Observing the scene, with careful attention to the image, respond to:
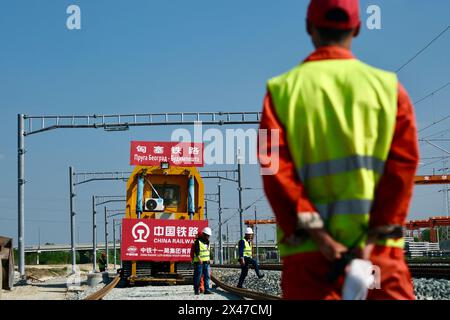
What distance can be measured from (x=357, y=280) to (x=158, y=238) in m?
19.4

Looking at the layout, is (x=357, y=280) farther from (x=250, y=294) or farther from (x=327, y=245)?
(x=250, y=294)

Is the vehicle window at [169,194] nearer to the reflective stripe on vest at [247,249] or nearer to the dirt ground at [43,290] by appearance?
the reflective stripe on vest at [247,249]

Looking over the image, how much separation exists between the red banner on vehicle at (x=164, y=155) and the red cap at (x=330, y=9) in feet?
62.6

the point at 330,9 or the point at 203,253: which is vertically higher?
the point at 330,9

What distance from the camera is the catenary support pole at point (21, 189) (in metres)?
29.6

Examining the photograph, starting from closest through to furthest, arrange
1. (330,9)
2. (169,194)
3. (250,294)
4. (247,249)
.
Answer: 1. (330,9)
2. (250,294)
3. (247,249)
4. (169,194)

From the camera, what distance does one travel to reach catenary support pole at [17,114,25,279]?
29.6 metres

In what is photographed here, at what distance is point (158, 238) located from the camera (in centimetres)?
2172

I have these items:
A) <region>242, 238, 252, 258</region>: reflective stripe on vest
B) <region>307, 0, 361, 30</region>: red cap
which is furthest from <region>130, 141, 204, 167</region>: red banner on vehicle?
<region>307, 0, 361, 30</region>: red cap

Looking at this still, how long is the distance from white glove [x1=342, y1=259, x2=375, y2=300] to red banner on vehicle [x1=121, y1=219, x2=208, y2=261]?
19.0m

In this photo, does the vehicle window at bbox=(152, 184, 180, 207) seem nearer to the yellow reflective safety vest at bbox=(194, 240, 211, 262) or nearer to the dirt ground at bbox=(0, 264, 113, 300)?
the dirt ground at bbox=(0, 264, 113, 300)

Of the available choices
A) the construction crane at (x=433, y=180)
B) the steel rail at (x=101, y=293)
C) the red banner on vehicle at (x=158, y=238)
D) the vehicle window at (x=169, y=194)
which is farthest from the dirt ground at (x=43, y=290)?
the construction crane at (x=433, y=180)

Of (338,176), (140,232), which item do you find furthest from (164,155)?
(338,176)
